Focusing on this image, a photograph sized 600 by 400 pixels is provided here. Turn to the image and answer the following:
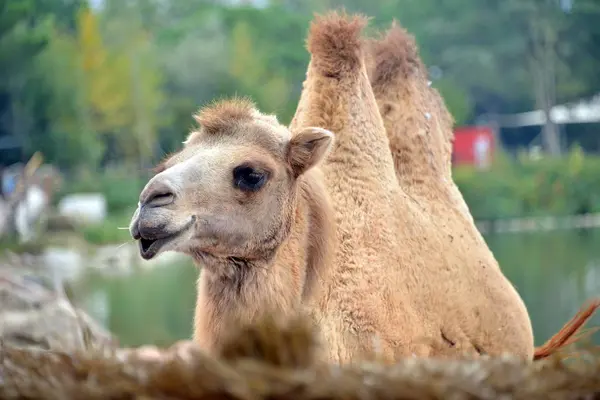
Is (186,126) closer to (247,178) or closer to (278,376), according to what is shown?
(247,178)

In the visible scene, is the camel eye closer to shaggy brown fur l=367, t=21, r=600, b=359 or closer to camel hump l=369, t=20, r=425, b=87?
shaggy brown fur l=367, t=21, r=600, b=359

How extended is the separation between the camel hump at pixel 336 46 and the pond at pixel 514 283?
16.5 feet

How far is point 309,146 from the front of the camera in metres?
3.12

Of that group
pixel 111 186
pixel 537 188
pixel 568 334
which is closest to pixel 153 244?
pixel 568 334

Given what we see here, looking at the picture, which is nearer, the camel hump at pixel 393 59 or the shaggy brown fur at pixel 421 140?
the shaggy brown fur at pixel 421 140

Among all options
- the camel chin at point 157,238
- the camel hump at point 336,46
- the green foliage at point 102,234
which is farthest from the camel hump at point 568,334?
the green foliage at point 102,234

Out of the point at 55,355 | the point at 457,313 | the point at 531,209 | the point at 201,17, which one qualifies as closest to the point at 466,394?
the point at 55,355

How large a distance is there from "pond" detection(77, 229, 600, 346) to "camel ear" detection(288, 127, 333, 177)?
18.0 feet

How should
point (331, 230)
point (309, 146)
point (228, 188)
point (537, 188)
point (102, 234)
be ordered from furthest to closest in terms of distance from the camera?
point (537, 188)
point (102, 234)
point (331, 230)
point (309, 146)
point (228, 188)

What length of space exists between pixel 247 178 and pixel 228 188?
81 mm

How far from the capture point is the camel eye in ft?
9.84

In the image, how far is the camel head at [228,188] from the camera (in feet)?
8.99

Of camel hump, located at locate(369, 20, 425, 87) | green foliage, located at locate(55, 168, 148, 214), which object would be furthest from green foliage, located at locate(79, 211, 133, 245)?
camel hump, located at locate(369, 20, 425, 87)

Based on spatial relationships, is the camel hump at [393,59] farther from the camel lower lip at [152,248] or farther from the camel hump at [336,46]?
the camel lower lip at [152,248]
